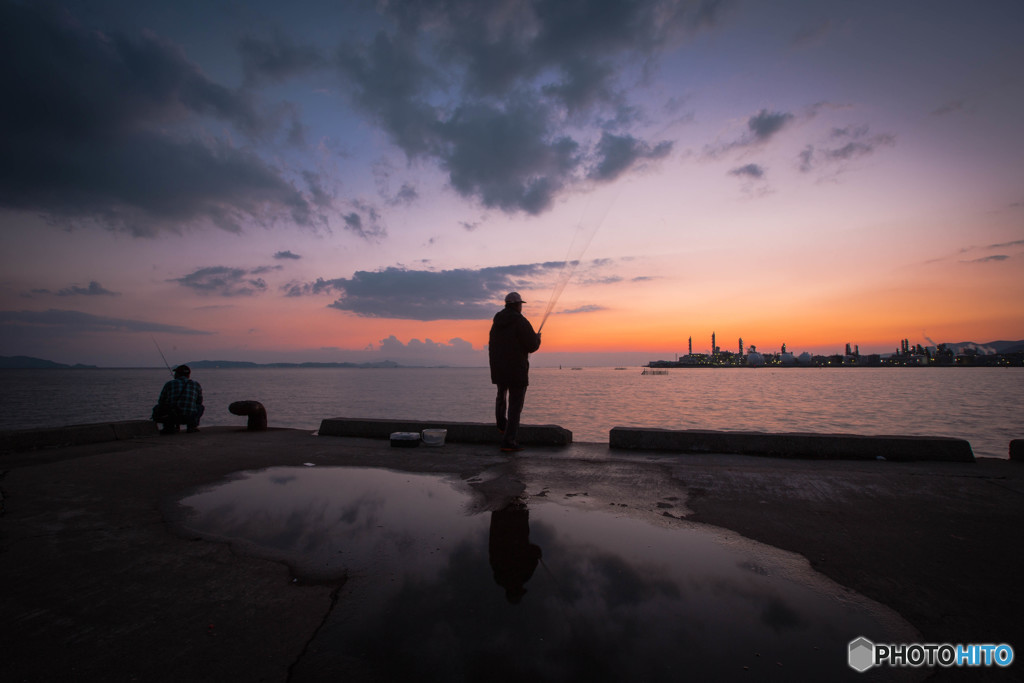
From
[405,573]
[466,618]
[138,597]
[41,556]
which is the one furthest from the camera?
[41,556]

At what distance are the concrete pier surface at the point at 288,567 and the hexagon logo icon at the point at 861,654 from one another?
53 mm

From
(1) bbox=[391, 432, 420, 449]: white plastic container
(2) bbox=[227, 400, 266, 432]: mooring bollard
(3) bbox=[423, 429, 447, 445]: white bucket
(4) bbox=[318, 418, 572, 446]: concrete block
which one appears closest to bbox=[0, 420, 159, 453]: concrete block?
(2) bbox=[227, 400, 266, 432]: mooring bollard

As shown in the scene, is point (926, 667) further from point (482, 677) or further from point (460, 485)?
point (460, 485)

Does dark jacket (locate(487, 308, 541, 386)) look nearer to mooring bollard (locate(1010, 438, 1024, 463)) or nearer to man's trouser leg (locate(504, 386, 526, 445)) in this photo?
man's trouser leg (locate(504, 386, 526, 445))

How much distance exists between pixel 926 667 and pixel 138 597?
3978mm

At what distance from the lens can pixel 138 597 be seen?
2.52m

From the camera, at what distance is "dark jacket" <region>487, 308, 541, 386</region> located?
6.79 metres

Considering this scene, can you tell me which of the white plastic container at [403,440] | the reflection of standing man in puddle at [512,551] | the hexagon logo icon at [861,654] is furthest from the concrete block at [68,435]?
the hexagon logo icon at [861,654]

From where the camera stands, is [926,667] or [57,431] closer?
[926,667]

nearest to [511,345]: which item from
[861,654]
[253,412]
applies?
[861,654]

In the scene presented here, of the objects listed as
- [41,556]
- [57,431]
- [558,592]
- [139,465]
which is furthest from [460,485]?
[57,431]

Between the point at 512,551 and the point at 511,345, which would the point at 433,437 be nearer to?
the point at 511,345

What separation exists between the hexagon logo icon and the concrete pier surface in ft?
0.17

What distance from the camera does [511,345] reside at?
269 inches
